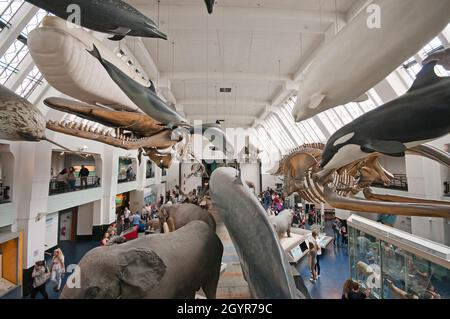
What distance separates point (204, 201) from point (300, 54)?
25.4ft

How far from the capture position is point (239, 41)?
8.15 meters

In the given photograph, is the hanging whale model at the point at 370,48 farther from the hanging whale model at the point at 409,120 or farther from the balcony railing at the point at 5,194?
the balcony railing at the point at 5,194

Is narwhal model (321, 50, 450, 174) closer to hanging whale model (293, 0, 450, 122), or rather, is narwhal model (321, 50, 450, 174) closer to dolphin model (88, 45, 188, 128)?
hanging whale model (293, 0, 450, 122)

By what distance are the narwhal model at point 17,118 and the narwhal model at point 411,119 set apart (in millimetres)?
2392

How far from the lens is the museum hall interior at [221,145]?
1.17 meters

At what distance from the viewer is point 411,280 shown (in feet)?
15.4

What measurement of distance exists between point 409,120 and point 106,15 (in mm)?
1760

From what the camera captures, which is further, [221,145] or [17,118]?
[221,145]

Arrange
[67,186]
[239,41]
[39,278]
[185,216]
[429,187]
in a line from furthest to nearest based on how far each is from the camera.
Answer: [67,186]
[239,41]
[429,187]
[39,278]
[185,216]

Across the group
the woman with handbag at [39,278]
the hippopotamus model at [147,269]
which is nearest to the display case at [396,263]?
the hippopotamus model at [147,269]

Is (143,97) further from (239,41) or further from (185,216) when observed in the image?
(239,41)

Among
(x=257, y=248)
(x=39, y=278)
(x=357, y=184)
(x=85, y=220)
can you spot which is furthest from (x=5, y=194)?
(x=357, y=184)

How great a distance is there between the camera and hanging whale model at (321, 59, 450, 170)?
3.64 ft

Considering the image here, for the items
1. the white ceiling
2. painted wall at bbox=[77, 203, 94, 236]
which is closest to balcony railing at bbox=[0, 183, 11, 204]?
painted wall at bbox=[77, 203, 94, 236]
